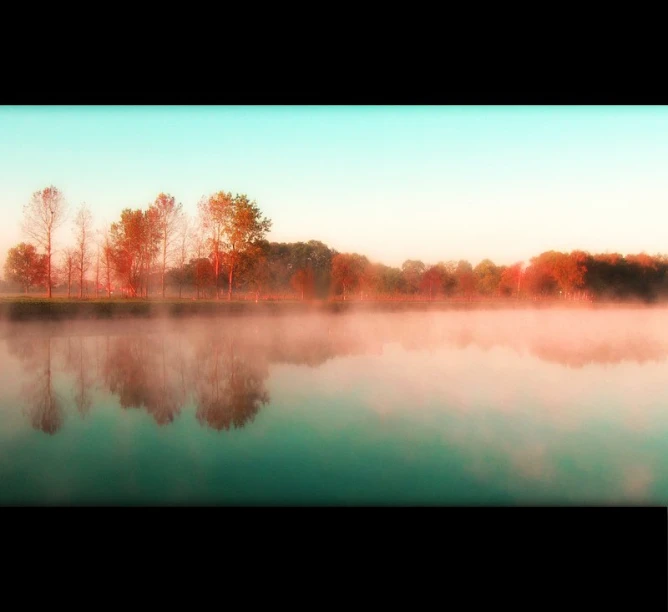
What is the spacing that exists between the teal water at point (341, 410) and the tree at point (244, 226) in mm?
593

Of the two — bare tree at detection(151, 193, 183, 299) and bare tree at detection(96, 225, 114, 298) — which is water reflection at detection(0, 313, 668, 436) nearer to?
bare tree at detection(96, 225, 114, 298)

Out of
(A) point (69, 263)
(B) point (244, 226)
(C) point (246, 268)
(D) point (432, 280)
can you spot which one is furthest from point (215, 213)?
(D) point (432, 280)

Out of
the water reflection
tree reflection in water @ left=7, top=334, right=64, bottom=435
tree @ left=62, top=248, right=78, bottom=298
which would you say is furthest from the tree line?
tree reflection in water @ left=7, top=334, right=64, bottom=435

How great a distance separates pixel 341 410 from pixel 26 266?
7.91 feet

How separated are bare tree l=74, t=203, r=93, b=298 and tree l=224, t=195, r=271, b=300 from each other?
0.95 meters

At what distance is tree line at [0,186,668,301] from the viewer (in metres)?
3.47

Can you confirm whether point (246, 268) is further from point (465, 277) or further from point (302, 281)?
point (465, 277)

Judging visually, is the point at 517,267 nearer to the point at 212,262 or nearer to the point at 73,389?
the point at 212,262

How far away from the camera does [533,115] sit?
3.29 meters

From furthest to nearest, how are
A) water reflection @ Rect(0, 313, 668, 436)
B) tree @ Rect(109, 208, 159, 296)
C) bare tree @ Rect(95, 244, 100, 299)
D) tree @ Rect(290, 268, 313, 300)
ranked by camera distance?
tree @ Rect(290, 268, 313, 300) → bare tree @ Rect(95, 244, 100, 299) → tree @ Rect(109, 208, 159, 296) → water reflection @ Rect(0, 313, 668, 436)

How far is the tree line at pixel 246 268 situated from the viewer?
11.4 ft

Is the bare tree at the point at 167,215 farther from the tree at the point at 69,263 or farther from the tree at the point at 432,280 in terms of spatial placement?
the tree at the point at 432,280
